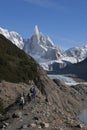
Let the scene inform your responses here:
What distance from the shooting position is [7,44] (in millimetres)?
102438

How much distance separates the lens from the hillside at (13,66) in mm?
80250

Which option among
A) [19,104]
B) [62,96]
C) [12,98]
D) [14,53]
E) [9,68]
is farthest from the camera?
[62,96]

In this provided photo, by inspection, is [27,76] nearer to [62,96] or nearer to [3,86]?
[3,86]

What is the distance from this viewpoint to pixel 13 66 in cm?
8725

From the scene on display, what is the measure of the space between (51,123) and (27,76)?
52.7 m

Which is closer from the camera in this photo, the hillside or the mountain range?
the mountain range

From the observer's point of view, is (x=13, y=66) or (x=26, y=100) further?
(x=13, y=66)

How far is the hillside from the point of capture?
80.2 m

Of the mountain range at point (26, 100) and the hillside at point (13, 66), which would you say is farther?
the hillside at point (13, 66)

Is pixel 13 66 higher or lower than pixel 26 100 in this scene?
higher

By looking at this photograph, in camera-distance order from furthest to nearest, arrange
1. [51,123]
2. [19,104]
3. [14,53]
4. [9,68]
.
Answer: [14,53]
[9,68]
[19,104]
[51,123]

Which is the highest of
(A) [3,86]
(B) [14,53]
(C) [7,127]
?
(B) [14,53]

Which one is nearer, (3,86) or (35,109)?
(35,109)

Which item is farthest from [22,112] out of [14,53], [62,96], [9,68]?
[62,96]
